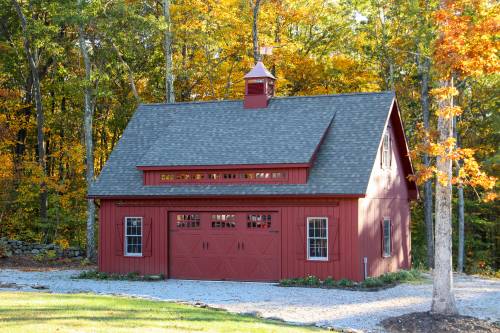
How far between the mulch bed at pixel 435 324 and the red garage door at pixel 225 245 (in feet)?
24.7

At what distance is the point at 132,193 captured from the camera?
2350cm

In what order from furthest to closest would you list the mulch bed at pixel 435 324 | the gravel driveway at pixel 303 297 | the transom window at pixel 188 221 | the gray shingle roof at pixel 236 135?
1. the transom window at pixel 188 221
2. the gray shingle roof at pixel 236 135
3. the gravel driveway at pixel 303 297
4. the mulch bed at pixel 435 324

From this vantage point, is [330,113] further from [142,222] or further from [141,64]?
[141,64]

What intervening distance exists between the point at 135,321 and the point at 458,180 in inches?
281

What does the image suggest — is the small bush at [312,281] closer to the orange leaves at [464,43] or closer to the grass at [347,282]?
the grass at [347,282]

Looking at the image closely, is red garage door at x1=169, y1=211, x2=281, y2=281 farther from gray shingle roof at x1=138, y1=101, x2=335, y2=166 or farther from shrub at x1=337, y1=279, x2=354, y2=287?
shrub at x1=337, y1=279, x2=354, y2=287

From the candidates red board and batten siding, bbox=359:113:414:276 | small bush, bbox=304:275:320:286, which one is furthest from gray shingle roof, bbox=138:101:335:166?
small bush, bbox=304:275:320:286

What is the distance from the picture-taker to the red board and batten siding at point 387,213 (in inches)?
861

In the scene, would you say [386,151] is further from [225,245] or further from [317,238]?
[225,245]

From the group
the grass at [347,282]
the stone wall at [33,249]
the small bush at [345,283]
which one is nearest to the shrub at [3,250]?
the stone wall at [33,249]

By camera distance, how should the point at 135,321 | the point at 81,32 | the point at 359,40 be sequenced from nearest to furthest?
the point at 135,321 < the point at 81,32 < the point at 359,40

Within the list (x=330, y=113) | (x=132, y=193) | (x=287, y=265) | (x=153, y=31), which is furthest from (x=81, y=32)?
(x=287, y=265)

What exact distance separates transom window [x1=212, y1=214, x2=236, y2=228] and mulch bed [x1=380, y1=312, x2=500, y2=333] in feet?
28.1

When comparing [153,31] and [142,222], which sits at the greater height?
[153,31]
